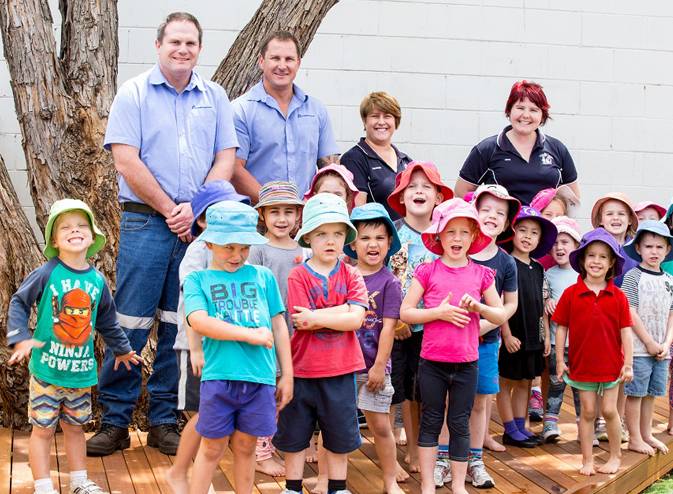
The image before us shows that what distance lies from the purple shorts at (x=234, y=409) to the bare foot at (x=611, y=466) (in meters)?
1.89

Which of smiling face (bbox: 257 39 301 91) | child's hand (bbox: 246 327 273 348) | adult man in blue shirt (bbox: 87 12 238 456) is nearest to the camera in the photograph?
child's hand (bbox: 246 327 273 348)

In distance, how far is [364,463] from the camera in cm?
470

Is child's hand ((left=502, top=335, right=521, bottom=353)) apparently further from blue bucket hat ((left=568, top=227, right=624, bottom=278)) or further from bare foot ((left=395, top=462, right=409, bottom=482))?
bare foot ((left=395, top=462, right=409, bottom=482))

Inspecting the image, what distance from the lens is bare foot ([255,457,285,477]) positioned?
4454mm

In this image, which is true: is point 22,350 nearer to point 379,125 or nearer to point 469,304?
point 469,304

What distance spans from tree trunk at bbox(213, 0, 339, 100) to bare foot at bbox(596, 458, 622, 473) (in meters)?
2.68

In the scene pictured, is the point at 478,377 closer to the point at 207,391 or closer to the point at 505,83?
the point at 207,391

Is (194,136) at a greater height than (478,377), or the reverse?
(194,136)

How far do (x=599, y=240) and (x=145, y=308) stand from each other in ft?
6.88

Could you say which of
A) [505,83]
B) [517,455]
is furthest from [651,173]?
[517,455]

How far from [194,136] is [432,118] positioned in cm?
277

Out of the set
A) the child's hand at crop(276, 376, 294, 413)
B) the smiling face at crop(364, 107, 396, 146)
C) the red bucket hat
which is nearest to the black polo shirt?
the smiling face at crop(364, 107, 396, 146)

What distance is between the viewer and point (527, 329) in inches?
201

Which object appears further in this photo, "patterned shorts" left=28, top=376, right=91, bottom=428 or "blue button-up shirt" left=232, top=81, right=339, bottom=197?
"blue button-up shirt" left=232, top=81, right=339, bottom=197
